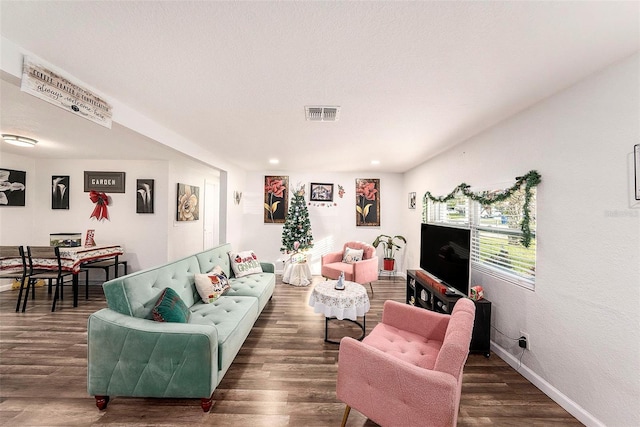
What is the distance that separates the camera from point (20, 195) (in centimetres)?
453

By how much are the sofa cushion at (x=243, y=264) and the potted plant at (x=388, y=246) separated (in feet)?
9.25

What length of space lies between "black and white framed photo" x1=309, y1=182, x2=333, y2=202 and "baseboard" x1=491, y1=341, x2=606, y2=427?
13.7 ft

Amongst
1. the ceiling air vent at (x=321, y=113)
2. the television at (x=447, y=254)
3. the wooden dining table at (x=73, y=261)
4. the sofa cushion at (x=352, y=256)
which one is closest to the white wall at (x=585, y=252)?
the television at (x=447, y=254)

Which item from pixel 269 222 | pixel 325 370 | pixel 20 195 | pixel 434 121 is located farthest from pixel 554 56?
pixel 20 195

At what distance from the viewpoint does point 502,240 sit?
105 inches

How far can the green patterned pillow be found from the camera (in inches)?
76.9

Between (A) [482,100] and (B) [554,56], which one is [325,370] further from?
(B) [554,56]

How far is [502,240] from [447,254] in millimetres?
623

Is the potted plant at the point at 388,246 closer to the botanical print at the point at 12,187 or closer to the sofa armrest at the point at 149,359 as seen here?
the sofa armrest at the point at 149,359

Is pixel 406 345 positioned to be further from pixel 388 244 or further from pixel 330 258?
pixel 388 244

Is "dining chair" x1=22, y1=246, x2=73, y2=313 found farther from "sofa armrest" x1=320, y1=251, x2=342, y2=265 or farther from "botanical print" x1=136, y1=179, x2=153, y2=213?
"sofa armrest" x1=320, y1=251, x2=342, y2=265

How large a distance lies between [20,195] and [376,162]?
6735 mm

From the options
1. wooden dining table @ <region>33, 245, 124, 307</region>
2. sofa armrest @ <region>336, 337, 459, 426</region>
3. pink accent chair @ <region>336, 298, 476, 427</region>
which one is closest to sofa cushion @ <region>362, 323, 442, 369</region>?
pink accent chair @ <region>336, 298, 476, 427</region>

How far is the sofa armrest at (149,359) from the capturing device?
177 centimetres
